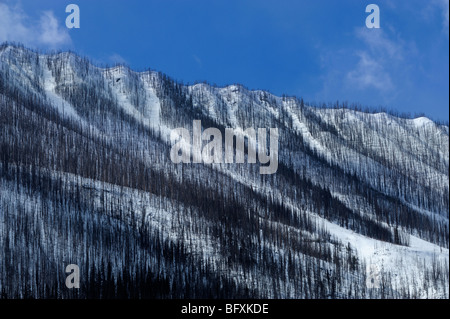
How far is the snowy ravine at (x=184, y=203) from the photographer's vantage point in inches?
3356

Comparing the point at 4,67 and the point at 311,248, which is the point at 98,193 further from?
the point at 4,67

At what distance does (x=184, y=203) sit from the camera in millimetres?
114000

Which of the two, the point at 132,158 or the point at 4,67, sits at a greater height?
the point at 4,67

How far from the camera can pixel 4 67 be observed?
167875 mm

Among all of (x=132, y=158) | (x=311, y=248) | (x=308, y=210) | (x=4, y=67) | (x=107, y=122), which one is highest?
(x=4, y=67)

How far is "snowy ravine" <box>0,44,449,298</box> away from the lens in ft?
280

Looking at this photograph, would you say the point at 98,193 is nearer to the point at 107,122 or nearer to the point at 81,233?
the point at 81,233

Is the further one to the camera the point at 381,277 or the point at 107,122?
the point at 107,122

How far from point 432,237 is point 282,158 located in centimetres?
5136

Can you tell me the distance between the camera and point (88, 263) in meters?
84.2
